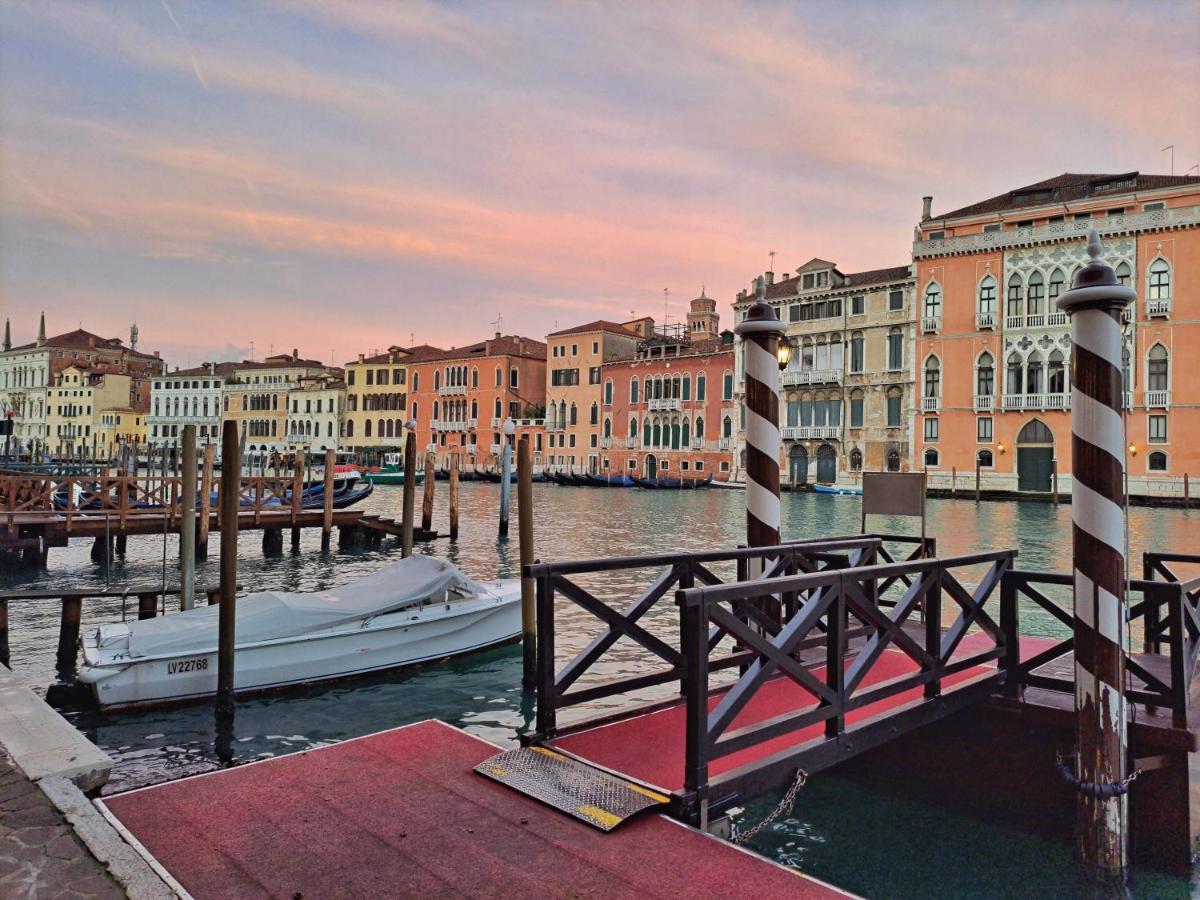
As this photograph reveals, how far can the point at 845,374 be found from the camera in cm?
4084

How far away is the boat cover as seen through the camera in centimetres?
691

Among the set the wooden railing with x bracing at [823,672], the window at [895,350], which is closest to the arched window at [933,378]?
the window at [895,350]

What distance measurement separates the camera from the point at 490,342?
186 feet

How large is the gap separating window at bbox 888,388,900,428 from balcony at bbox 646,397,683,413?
38.5ft

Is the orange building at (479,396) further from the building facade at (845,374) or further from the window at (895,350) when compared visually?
the window at (895,350)

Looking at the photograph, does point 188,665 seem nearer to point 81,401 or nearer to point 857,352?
point 857,352

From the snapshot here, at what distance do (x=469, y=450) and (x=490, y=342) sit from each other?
750 cm

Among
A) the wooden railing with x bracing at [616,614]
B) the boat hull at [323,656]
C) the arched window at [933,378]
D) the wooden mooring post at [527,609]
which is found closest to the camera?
the wooden railing with x bracing at [616,614]

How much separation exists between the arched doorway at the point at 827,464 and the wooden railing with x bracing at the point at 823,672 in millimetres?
37197

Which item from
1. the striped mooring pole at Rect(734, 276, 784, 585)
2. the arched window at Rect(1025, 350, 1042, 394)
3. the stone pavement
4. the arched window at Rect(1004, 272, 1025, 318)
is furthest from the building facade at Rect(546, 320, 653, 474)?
the stone pavement

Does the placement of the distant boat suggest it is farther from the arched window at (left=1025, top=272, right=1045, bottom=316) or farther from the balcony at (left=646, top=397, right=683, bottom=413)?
the arched window at (left=1025, top=272, right=1045, bottom=316)

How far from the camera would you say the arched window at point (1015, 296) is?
3603 centimetres

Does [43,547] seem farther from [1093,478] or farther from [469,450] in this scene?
[469,450]

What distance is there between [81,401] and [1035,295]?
7265 cm
